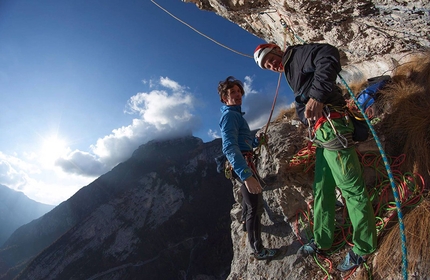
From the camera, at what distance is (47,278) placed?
171 ft

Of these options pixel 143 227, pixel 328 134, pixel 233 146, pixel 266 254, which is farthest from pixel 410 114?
pixel 143 227

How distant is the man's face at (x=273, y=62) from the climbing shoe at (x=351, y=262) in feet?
6.70

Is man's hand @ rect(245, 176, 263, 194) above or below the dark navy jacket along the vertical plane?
below

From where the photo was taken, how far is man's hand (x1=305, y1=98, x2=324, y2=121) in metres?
2.00

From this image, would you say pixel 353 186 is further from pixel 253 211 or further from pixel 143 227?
pixel 143 227

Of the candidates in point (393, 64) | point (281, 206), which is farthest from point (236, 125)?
point (393, 64)

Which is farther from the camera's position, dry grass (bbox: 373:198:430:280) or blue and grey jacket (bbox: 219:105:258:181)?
blue and grey jacket (bbox: 219:105:258:181)

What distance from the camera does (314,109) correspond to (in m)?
2.01

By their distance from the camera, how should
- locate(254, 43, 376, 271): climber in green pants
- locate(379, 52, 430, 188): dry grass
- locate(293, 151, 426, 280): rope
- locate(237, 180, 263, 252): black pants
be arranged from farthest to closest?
1. locate(237, 180, 263, 252): black pants
2. locate(379, 52, 430, 188): dry grass
3. locate(293, 151, 426, 280): rope
4. locate(254, 43, 376, 271): climber in green pants

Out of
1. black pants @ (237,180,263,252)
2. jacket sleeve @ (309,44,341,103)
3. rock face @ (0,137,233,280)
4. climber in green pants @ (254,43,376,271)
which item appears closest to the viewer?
jacket sleeve @ (309,44,341,103)

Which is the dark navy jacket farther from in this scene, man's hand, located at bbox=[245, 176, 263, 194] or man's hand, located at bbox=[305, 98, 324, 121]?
man's hand, located at bbox=[245, 176, 263, 194]

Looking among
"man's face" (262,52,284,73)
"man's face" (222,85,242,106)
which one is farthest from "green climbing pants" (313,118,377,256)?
"man's face" (222,85,242,106)

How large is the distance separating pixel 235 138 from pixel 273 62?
36.7 inches

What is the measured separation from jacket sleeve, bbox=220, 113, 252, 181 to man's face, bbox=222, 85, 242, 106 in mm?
266
